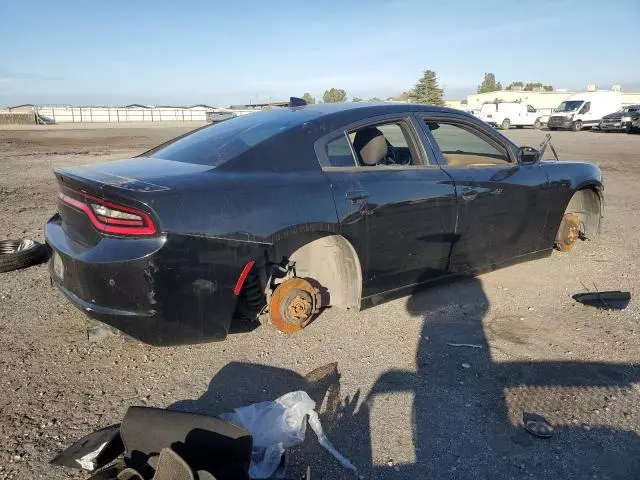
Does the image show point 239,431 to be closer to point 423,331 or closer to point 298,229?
point 298,229

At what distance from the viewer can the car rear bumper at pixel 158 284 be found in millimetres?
2682

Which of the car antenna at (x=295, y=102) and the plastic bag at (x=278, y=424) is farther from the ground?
the car antenna at (x=295, y=102)

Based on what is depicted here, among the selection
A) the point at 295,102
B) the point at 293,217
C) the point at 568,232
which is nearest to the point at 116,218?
the point at 293,217

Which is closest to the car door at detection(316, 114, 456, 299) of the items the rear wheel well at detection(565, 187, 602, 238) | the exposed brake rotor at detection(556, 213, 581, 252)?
the exposed brake rotor at detection(556, 213, 581, 252)

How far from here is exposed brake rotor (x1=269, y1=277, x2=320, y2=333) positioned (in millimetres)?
3438

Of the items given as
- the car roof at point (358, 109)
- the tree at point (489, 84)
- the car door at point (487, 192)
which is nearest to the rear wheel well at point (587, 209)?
the car door at point (487, 192)

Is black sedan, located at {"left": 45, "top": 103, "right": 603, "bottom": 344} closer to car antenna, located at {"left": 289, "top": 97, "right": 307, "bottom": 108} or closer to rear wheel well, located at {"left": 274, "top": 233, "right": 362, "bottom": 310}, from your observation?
rear wheel well, located at {"left": 274, "top": 233, "right": 362, "bottom": 310}

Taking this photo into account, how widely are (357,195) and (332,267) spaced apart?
58cm

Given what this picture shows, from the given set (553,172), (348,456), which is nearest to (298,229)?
(348,456)

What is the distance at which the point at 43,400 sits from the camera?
2.78m

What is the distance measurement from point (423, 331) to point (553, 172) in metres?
2.21

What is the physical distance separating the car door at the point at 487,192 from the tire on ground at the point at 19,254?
12.8 feet

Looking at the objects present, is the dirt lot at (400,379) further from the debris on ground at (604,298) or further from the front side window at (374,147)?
the front side window at (374,147)

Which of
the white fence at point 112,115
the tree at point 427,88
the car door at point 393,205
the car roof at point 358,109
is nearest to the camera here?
the car door at point 393,205
